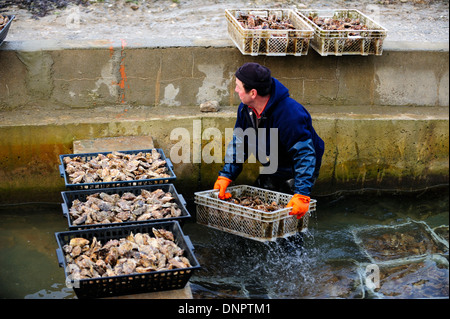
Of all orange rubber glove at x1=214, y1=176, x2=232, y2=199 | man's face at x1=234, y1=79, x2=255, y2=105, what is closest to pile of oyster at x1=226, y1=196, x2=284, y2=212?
orange rubber glove at x1=214, y1=176, x2=232, y2=199

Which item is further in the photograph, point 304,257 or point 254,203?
point 304,257

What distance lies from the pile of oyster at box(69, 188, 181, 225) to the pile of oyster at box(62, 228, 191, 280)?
0.22 metres

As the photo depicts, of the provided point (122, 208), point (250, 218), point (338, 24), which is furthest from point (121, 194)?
point (338, 24)

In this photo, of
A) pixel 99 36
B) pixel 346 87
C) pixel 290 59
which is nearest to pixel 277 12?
pixel 290 59

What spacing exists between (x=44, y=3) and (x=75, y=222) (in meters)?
5.34

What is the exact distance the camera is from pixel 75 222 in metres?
3.82

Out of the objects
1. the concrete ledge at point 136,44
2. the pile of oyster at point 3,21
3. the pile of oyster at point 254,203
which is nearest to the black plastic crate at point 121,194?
the pile of oyster at point 254,203

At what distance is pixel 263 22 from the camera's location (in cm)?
581

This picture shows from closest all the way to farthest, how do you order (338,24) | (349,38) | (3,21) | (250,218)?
(250,218) → (3,21) → (349,38) → (338,24)

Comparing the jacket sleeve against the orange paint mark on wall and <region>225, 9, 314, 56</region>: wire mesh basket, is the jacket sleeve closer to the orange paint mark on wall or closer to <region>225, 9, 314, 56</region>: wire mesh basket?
<region>225, 9, 314, 56</region>: wire mesh basket

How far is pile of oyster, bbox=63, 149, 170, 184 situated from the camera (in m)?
4.50

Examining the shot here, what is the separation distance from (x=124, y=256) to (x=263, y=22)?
3223mm

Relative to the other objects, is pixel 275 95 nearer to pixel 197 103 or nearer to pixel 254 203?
pixel 254 203

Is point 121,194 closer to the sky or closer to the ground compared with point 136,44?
closer to the ground
